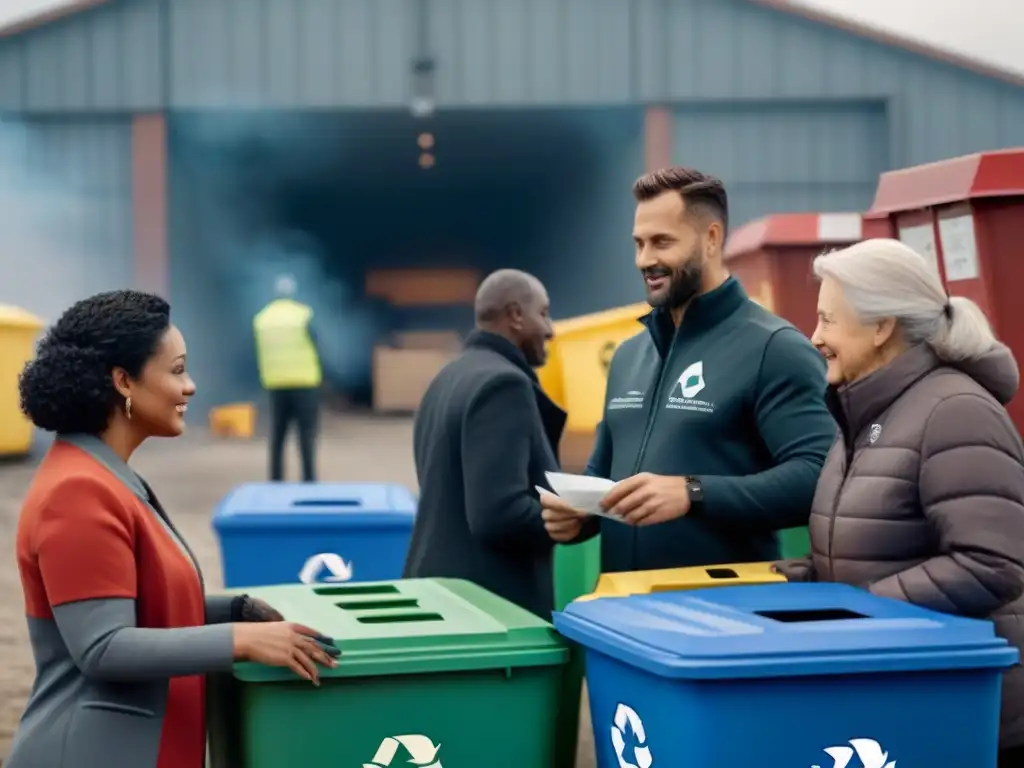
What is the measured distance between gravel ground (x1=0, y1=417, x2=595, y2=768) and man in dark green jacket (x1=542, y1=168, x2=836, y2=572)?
1795 mm

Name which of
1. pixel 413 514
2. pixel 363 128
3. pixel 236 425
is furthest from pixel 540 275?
pixel 413 514

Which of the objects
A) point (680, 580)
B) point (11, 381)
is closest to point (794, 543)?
point (680, 580)

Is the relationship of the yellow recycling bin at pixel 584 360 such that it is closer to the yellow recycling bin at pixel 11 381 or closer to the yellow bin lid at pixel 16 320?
the yellow recycling bin at pixel 11 381

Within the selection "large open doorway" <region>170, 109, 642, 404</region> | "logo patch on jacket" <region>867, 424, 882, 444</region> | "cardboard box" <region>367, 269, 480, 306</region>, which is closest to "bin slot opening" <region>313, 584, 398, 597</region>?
"logo patch on jacket" <region>867, 424, 882, 444</region>

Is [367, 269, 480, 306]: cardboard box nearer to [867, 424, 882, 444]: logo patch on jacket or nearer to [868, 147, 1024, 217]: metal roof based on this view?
[868, 147, 1024, 217]: metal roof

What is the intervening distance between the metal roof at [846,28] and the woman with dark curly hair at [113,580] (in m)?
17.3

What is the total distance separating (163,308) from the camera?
2.60 metres

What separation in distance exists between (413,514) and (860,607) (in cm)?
250

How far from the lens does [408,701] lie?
255 centimetres

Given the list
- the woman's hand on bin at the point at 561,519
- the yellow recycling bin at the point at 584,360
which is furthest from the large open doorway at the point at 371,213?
the woman's hand on bin at the point at 561,519

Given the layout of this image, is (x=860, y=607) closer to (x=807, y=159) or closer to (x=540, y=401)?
(x=540, y=401)

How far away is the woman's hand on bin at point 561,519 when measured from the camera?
119 inches

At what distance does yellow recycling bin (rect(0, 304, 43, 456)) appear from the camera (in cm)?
1336

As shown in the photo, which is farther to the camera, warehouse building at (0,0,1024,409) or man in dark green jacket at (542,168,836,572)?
warehouse building at (0,0,1024,409)
